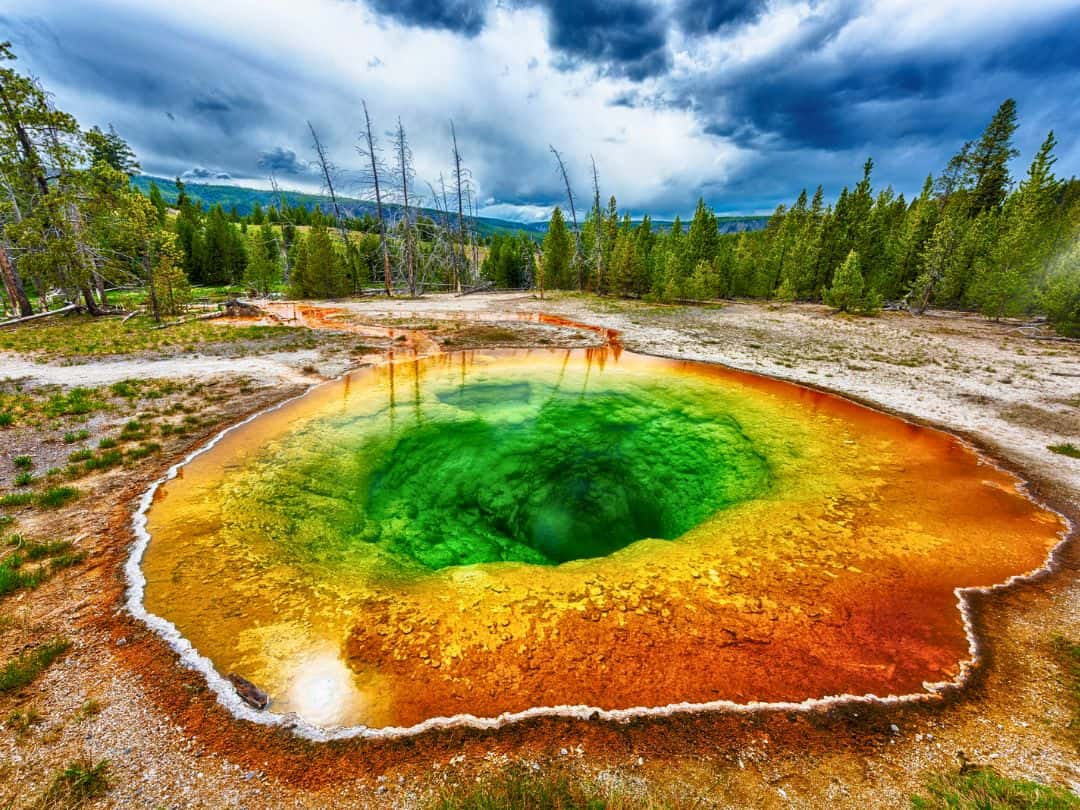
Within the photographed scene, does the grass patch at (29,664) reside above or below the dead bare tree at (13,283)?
below

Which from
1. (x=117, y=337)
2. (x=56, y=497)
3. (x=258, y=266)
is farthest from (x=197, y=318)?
(x=56, y=497)

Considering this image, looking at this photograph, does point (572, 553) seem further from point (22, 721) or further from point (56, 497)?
point (56, 497)

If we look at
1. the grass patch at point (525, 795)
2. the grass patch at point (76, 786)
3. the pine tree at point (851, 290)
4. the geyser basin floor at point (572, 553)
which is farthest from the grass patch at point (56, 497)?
the pine tree at point (851, 290)

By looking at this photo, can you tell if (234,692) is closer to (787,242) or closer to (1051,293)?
(1051,293)

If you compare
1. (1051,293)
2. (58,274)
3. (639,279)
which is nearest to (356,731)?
(58,274)

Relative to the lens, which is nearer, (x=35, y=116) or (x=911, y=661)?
(x=911, y=661)

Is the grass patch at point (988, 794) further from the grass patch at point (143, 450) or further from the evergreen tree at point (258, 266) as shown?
the evergreen tree at point (258, 266)
